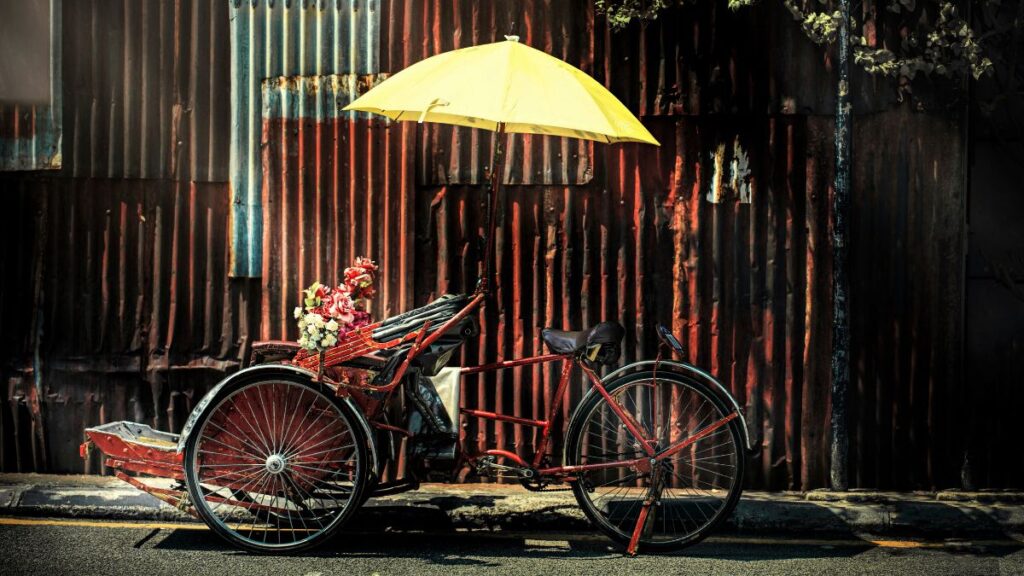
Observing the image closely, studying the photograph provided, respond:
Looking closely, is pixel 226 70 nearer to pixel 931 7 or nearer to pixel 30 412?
pixel 30 412

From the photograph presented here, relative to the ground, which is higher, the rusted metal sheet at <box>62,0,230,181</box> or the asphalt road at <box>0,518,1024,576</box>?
the rusted metal sheet at <box>62,0,230,181</box>

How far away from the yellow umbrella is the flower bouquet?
73 cm

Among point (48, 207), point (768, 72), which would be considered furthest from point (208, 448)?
point (768, 72)

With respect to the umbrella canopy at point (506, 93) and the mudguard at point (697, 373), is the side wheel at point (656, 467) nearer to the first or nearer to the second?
the mudguard at point (697, 373)

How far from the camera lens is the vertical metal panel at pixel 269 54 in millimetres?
8102

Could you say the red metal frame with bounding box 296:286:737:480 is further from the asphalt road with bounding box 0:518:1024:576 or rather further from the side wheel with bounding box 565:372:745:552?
the asphalt road with bounding box 0:518:1024:576

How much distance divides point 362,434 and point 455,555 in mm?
874

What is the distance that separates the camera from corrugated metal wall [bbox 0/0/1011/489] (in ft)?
25.8

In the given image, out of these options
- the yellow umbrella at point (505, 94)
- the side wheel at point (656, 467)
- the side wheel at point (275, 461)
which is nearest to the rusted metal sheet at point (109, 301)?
the side wheel at point (275, 461)

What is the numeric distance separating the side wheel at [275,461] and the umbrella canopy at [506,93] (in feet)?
5.78

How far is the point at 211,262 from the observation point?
8242mm

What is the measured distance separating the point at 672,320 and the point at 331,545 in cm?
291

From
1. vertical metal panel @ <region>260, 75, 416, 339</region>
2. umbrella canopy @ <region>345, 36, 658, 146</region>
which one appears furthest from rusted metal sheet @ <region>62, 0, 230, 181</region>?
umbrella canopy @ <region>345, 36, 658, 146</region>

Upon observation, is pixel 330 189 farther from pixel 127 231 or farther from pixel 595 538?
pixel 595 538
